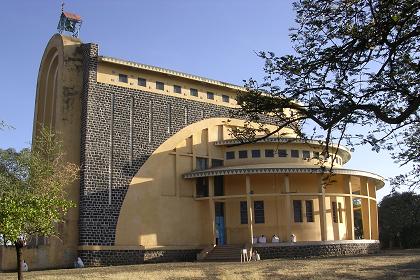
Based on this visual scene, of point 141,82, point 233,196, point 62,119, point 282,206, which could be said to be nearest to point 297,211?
point 282,206

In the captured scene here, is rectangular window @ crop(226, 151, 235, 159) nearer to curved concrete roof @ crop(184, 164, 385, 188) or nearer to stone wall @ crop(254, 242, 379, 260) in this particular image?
→ curved concrete roof @ crop(184, 164, 385, 188)

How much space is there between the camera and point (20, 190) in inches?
770

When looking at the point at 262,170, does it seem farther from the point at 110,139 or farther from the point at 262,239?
the point at 110,139

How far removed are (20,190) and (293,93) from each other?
13.4 metres

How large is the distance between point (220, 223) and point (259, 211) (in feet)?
9.67

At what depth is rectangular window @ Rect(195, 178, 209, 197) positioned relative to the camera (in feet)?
121

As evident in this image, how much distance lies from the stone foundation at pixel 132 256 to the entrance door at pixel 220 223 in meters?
1.86

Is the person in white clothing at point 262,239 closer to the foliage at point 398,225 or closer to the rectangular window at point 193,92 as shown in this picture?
the rectangular window at point 193,92

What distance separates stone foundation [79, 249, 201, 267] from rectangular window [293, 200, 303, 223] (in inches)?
285

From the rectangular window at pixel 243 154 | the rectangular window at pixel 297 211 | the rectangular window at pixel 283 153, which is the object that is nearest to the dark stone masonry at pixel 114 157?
the rectangular window at pixel 297 211

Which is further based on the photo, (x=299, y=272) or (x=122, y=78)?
(x=122, y=78)

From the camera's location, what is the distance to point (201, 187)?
122ft

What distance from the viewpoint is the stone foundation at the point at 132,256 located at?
105 feet

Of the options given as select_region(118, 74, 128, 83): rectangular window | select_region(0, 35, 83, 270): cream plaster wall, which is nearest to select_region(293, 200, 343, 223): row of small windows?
select_region(118, 74, 128, 83): rectangular window
